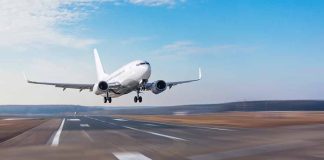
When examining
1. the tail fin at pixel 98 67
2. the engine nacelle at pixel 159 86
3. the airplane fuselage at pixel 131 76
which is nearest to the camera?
the airplane fuselage at pixel 131 76

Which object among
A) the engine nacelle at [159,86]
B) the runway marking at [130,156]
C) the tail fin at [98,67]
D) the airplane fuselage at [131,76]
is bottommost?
the runway marking at [130,156]

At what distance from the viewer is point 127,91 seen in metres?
53.6

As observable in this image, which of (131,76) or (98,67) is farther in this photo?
(98,67)

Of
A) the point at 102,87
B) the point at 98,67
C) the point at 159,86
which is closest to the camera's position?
the point at 159,86

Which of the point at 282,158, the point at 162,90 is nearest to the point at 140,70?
the point at 162,90

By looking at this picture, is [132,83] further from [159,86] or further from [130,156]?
[130,156]

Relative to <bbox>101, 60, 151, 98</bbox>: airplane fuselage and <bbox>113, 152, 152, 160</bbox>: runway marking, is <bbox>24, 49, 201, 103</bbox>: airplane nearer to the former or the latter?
<bbox>101, 60, 151, 98</bbox>: airplane fuselage

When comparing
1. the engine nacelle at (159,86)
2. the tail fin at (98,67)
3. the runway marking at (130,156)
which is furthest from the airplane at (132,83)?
the runway marking at (130,156)

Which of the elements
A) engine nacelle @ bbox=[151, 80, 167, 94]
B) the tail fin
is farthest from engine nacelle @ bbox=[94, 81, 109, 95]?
the tail fin

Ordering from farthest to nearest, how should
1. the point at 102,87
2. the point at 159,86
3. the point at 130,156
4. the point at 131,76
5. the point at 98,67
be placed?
the point at 98,67 < the point at 102,87 < the point at 131,76 < the point at 159,86 < the point at 130,156

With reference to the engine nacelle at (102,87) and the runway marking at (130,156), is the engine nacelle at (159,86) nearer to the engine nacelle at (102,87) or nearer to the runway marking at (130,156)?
the engine nacelle at (102,87)

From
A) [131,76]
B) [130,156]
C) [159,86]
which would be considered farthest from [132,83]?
[130,156]

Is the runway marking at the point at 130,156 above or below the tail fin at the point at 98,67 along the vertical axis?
below

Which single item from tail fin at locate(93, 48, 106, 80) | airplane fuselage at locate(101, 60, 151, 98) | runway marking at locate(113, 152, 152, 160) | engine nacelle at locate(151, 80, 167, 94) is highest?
tail fin at locate(93, 48, 106, 80)
